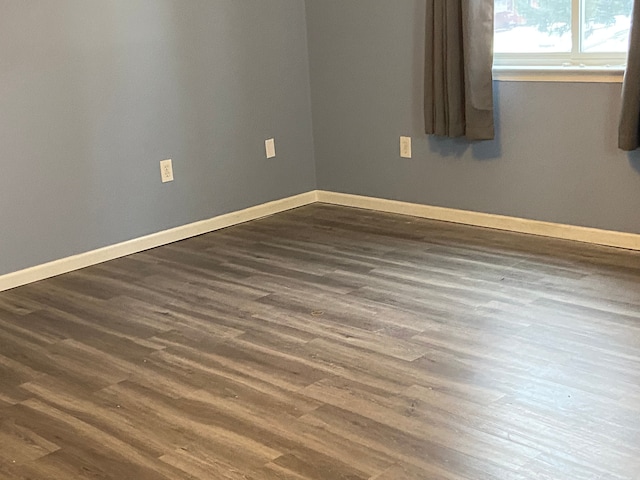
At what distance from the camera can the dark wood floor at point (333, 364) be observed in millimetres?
2322

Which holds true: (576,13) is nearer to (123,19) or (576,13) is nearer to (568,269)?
(568,269)

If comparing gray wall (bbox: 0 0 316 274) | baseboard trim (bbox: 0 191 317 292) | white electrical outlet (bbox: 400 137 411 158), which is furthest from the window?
baseboard trim (bbox: 0 191 317 292)

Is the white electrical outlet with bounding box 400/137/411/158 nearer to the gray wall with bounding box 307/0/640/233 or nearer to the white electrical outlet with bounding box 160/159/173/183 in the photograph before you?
the gray wall with bounding box 307/0/640/233

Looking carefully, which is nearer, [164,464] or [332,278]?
[164,464]

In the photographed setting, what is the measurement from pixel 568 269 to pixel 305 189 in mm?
1970

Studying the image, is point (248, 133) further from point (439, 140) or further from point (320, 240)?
point (439, 140)

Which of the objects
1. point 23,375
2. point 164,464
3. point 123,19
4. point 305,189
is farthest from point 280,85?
point 164,464

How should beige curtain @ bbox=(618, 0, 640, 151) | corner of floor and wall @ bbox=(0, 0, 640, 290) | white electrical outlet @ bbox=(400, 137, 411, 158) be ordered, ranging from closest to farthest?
beige curtain @ bbox=(618, 0, 640, 151) → corner of floor and wall @ bbox=(0, 0, 640, 290) → white electrical outlet @ bbox=(400, 137, 411, 158)

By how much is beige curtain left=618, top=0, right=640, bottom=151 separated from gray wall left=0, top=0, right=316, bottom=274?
2030 mm

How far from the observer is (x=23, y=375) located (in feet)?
9.81

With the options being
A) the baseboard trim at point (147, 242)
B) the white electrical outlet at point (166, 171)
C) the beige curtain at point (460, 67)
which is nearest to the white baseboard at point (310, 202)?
the baseboard trim at point (147, 242)

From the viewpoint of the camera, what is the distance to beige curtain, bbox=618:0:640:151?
359 centimetres

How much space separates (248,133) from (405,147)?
2.93 ft

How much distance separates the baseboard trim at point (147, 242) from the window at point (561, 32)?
1.54m
